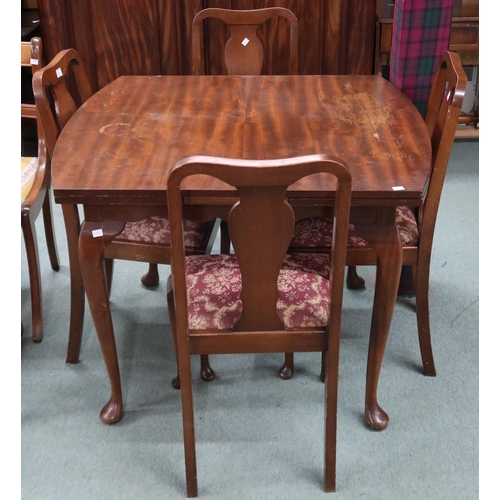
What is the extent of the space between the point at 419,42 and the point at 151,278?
1264mm

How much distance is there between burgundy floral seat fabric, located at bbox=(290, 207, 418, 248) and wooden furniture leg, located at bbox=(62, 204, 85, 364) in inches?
25.6

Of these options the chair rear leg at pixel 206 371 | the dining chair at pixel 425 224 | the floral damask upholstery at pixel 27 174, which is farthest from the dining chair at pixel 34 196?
the dining chair at pixel 425 224

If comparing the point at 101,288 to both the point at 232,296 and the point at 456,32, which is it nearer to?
the point at 232,296

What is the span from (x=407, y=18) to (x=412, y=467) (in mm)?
1369

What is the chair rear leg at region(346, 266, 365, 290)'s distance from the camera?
2.44 m

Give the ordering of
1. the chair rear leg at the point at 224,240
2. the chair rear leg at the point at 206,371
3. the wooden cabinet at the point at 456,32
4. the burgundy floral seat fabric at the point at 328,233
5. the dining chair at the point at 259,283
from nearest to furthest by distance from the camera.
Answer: the dining chair at the point at 259,283, the burgundy floral seat fabric at the point at 328,233, the chair rear leg at the point at 206,371, the chair rear leg at the point at 224,240, the wooden cabinet at the point at 456,32

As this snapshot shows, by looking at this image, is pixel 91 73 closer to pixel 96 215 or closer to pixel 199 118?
pixel 199 118

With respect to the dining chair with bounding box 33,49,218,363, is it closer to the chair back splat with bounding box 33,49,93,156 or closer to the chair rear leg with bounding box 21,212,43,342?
the chair back splat with bounding box 33,49,93,156

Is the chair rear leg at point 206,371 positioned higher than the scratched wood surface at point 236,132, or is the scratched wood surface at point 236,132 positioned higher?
the scratched wood surface at point 236,132

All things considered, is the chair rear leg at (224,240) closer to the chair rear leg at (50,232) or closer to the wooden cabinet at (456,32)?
the chair rear leg at (50,232)

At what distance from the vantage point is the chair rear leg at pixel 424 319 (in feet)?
6.41

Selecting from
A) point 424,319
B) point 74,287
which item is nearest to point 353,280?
point 424,319

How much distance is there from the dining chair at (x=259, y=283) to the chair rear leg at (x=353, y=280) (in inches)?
25.0

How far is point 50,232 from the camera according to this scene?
2539 millimetres
